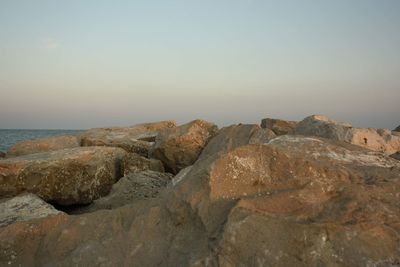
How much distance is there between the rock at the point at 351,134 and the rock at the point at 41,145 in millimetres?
7996

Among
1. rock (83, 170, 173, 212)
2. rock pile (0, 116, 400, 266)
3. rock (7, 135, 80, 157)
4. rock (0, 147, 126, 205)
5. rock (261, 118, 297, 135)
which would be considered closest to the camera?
rock pile (0, 116, 400, 266)

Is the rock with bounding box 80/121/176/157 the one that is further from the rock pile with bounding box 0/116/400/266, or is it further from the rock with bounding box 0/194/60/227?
the rock pile with bounding box 0/116/400/266

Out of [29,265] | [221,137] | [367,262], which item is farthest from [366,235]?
[221,137]

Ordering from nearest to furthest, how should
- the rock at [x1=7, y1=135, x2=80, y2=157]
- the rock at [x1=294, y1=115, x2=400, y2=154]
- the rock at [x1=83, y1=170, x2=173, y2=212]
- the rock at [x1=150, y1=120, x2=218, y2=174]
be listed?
1. the rock at [x1=83, y1=170, x2=173, y2=212]
2. the rock at [x1=294, y1=115, x2=400, y2=154]
3. the rock at [x1=150, y1=120, x2=218, y2=174]
4. the rock at [x1=7, y1=135, x2=80, y2=157]

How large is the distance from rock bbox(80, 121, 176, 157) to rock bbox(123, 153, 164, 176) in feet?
6.90

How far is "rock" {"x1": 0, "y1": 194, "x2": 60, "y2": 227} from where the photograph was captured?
6.13m

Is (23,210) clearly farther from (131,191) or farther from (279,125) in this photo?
(279,125)

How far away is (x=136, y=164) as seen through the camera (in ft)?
33.8

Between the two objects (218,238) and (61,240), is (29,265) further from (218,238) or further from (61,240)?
(218,238)

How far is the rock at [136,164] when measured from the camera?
10.2 m

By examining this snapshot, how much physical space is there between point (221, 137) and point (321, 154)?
5054mm

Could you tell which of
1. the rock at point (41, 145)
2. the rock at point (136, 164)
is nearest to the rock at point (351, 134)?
the rock at point (136, 164)

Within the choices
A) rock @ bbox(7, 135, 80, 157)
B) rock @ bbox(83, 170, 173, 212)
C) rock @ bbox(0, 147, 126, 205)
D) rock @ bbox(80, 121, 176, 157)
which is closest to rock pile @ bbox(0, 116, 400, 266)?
rock @ bbox(83, 170, 173, 212)

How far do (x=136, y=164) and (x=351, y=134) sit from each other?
194 inches
